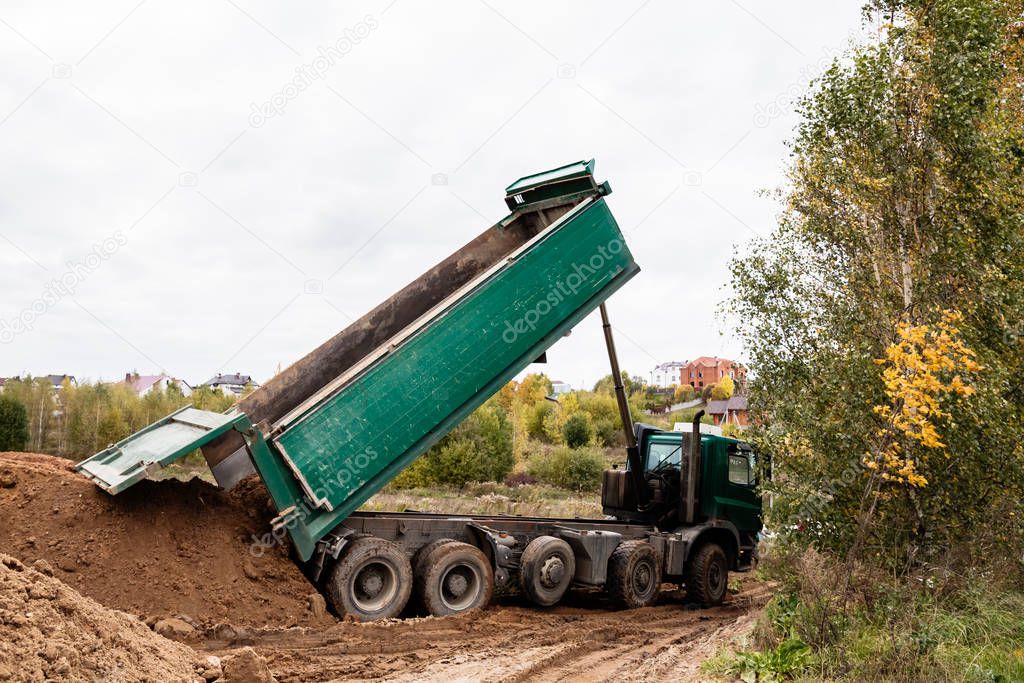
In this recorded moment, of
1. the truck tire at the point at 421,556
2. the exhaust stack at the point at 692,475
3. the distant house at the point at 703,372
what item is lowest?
the truck tire at the point at 421,556

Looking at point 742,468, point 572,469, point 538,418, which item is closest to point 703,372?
point 538,418

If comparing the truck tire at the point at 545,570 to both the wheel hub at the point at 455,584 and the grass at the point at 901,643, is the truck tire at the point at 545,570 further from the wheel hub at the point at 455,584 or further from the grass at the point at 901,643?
the grass at the point at 901,643

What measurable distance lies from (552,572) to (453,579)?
4.71 ft

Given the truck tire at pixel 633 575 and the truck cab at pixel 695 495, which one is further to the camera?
the truck cab at pixel 695 495

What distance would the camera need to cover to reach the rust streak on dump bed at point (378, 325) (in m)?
9.02

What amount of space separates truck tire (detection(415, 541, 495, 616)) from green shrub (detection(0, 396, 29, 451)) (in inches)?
1105

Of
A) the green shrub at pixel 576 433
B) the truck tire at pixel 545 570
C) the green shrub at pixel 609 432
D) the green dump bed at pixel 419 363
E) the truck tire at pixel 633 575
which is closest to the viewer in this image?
the green dump bed at pixel 419 363

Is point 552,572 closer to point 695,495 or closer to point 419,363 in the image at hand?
point 695,495

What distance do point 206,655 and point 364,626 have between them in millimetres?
1812

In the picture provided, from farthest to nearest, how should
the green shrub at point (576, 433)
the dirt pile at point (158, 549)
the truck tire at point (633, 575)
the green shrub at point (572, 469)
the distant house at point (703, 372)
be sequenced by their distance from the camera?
1. the distant house at point (703, 372)
2. the green shrub at point (576, 433)
3. the green shrub at point (572, 469)
4. the truck tire at point (633, 575)
5. the dirt pile at point (158, 549)

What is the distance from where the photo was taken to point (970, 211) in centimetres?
797

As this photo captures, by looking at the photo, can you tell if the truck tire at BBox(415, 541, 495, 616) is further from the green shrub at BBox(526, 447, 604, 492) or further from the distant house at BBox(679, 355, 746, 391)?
the distant house at BBox(679, 355, 746, 391)

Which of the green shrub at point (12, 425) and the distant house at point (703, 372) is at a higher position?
the distant house at point (703, 372)

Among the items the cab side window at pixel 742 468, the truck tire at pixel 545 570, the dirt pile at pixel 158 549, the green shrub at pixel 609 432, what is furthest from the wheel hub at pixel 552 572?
the green shrub at pixel 609 432
